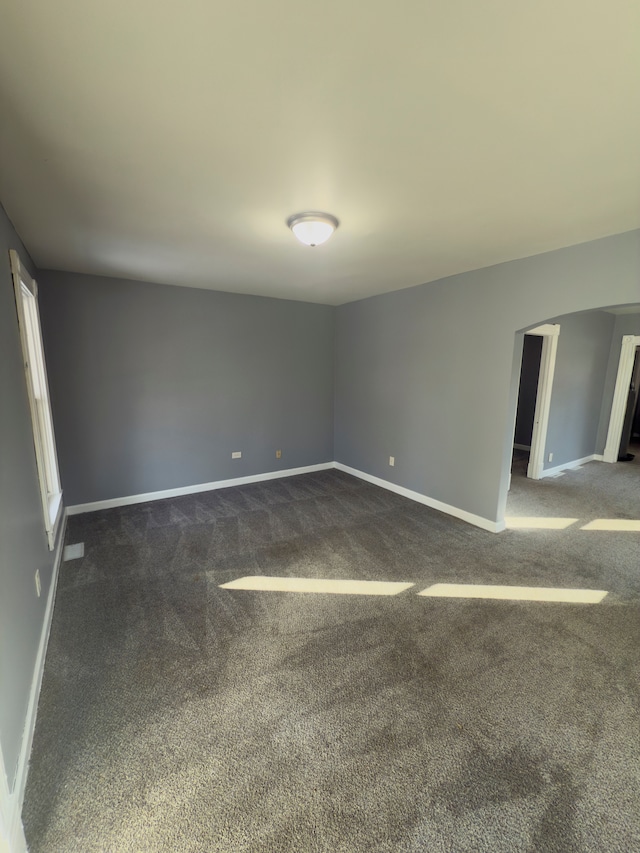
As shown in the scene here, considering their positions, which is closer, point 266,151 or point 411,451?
point 266,151

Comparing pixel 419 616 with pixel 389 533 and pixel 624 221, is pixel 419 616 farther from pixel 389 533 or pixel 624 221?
pixel 624 221

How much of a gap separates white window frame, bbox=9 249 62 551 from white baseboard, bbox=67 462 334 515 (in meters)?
0.45

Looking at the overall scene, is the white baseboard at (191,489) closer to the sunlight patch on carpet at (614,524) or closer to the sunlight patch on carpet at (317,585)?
the sunlight patch on carpet at (317,585)

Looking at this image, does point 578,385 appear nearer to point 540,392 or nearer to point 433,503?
point 540,392

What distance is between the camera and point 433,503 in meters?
4.21

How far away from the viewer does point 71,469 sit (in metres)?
3.90

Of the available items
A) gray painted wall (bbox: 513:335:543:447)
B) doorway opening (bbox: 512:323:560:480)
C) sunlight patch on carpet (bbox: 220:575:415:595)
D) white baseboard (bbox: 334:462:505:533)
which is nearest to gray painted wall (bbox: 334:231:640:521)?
white baseboard (bbox: 334:462:505:533)

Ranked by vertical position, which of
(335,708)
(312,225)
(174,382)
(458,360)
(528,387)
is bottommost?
(335,708)

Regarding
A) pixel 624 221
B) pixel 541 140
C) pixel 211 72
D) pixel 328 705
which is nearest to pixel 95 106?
pixel 211 72

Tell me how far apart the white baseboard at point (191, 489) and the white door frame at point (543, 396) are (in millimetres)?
2971

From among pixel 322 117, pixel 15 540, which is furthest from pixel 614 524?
pixel 15 540

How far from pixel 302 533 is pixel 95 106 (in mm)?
3230

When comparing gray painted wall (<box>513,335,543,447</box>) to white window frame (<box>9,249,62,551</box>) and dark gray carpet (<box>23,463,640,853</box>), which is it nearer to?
dark gray carpet (<box>23,463,640,853</box>)

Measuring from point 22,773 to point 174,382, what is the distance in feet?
11.6
